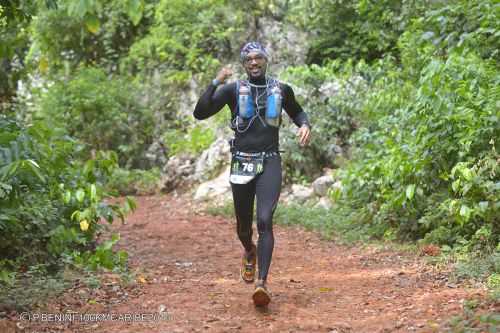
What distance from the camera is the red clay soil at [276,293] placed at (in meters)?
4.81

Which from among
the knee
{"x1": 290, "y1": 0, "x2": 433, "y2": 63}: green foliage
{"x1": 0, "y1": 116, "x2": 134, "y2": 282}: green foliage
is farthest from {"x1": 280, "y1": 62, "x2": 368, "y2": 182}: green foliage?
the knee

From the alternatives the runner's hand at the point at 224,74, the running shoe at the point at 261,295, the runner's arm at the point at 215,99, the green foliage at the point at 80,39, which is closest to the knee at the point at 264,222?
the running shoe at the point at 261,295

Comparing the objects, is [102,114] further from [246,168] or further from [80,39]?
[246,168]

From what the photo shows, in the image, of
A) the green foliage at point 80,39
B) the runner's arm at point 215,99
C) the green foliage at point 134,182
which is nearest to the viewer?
the runner's arm at point 215,99

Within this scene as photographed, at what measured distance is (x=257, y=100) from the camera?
5.43 m

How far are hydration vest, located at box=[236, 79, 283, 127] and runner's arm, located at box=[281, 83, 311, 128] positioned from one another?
0.63 ft

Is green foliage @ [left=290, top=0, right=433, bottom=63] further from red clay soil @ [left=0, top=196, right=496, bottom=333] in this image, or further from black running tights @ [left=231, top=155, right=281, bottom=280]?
black running tights @ [left=231, top=155, right=281, bottom=280]

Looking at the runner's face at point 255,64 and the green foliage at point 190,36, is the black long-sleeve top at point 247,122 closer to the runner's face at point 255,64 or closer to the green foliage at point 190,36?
the runner's face at point 255,64

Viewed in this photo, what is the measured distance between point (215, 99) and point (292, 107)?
27.7 inches

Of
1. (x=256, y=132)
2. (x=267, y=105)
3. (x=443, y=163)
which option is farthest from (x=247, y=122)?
(x=443, y=163)

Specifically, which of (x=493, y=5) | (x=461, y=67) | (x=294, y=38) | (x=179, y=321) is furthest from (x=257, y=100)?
(x=294, y=38)

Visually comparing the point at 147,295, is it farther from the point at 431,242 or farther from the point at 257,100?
the point at 431,242

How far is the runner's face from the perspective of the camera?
544 cm

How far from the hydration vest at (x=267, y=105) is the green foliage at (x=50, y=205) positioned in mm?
1486
